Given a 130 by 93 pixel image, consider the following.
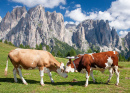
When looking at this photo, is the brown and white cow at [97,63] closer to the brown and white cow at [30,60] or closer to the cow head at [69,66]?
the cow head at [69,66]

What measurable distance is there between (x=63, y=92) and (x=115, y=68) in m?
5.76

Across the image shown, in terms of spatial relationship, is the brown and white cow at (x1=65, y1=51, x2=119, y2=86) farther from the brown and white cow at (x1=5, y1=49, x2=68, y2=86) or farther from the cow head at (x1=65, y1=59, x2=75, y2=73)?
the brown and white cow at (x1=5, y1=49, x2=68, y2=86)

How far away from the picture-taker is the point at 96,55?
10.1m

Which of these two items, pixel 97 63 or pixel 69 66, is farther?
pixel 69 66

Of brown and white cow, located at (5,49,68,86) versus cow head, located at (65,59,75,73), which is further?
cow head, located at (65,59,75,73)

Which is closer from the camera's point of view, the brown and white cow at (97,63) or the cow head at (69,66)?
the brown and white cow at (97,63)

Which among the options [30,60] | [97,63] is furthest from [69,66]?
[30,60]

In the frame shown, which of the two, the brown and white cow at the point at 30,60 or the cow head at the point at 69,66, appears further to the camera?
the cow head at the point at 69,66

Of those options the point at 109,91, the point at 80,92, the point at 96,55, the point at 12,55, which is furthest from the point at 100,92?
the point at 12,55

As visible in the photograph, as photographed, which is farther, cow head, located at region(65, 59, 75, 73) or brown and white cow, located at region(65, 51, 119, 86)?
cow head, located at region(65, 59, 75, 73)

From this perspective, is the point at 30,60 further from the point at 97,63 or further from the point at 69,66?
the point at 97,63

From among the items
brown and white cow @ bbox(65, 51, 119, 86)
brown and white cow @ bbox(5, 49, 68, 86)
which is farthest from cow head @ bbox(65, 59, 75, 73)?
brown and white cow @ bbox(5, 49, 68, 86)

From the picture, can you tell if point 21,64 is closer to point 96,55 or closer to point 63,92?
point 63,92

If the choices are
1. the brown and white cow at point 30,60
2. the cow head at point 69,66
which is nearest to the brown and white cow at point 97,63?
the cow head at point 69,66
